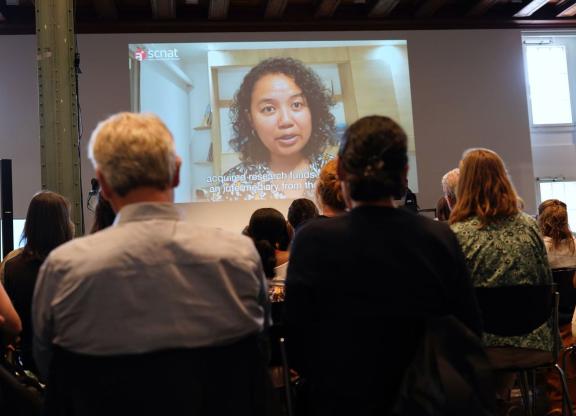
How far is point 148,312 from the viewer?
121 cm

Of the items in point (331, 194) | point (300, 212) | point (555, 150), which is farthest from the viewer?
point (555, 150)

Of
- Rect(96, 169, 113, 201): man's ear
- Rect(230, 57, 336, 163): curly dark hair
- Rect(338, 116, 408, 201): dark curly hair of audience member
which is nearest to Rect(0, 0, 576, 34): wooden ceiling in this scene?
Rect(230, 57, 336, 163): curly dark hair

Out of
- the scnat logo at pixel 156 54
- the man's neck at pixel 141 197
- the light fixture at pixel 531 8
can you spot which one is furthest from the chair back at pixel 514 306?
the light fixture at pixel 531 8

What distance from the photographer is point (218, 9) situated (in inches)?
278

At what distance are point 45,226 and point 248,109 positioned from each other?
4751 millimetres

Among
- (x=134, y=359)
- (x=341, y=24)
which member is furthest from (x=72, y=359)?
(x=341, y=24)

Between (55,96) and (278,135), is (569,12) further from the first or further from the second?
(55,96)

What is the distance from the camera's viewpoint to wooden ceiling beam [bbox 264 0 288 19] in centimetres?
701

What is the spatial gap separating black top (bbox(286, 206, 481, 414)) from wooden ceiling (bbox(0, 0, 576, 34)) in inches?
233

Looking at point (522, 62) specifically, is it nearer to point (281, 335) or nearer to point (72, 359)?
point (281, 335)

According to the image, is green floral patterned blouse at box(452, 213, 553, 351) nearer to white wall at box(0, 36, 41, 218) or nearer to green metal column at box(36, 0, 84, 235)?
green metal column at box(36, 0, 84, 235)

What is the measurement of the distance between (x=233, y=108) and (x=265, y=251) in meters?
4.58

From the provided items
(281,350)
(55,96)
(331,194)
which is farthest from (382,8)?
(281,350)

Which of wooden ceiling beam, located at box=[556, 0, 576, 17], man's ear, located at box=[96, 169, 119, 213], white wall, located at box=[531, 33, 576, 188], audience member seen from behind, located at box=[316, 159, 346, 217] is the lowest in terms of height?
man's ear, located at box=[96, 169, 119, 213]
